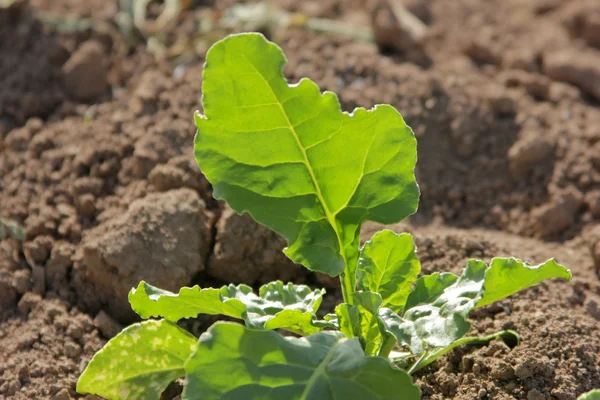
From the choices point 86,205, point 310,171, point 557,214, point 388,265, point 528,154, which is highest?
point 310,171

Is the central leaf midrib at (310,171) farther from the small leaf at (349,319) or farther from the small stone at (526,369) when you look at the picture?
the small stone at (526,369)

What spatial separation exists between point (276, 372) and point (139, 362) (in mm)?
437

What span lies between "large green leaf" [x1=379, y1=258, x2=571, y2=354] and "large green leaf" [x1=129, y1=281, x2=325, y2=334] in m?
0.20

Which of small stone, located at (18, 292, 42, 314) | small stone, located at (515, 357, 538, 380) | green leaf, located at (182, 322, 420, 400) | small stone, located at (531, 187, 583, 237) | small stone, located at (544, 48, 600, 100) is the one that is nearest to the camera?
green leaf, located at (182, 322, 420, 400)

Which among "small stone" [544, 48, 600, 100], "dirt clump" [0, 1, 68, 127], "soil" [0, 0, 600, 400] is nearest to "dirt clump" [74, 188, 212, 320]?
"soil" [0, 0, 600, 400]

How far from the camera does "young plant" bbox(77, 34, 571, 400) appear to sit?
184cm

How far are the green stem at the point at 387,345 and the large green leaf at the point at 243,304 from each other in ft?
0.53

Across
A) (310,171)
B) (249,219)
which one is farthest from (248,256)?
(310,171)

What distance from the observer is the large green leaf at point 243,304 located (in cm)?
199

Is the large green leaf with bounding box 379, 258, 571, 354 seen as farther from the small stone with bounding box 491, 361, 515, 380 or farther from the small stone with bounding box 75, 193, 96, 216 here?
the small stone with bounding box 75, 193, 96, 216

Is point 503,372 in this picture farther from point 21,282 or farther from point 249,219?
point 21,282

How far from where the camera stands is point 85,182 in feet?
9.16

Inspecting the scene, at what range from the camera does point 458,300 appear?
6.44 feet

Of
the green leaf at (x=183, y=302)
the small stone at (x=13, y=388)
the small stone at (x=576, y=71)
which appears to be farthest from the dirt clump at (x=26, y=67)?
the small stone at (x=576, y=71)
